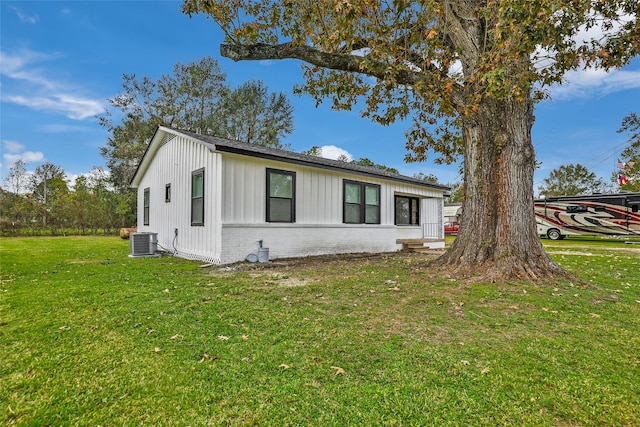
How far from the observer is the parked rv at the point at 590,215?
16.8m

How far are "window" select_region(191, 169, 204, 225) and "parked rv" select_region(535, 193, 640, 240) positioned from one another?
64.7 ft

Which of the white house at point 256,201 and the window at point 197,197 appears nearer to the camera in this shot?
the white house at point 256,201

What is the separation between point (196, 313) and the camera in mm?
3697

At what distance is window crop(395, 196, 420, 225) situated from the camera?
1416cm

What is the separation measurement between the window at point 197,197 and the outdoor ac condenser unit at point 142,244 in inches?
80.6

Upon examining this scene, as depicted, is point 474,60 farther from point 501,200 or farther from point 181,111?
point 181,111

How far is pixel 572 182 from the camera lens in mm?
34719

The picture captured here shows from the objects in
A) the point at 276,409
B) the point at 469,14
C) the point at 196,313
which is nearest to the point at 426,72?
the point at 469,14

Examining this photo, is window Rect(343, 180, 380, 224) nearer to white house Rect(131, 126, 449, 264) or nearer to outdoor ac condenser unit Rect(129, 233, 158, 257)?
white house Rect(131, 126, 449, 264)

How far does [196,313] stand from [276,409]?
7.15 feet

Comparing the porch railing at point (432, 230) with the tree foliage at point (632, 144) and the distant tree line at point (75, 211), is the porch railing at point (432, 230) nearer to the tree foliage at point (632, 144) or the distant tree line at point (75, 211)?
the tree foliage at point (632, 144)

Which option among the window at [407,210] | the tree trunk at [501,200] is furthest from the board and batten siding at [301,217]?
the tree trunk at [501,200]

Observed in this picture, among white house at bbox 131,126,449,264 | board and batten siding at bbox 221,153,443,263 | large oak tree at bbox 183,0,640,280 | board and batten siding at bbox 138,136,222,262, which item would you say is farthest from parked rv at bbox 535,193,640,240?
board and batten siding at bbox 138,136,222,262

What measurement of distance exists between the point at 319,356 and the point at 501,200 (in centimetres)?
511
